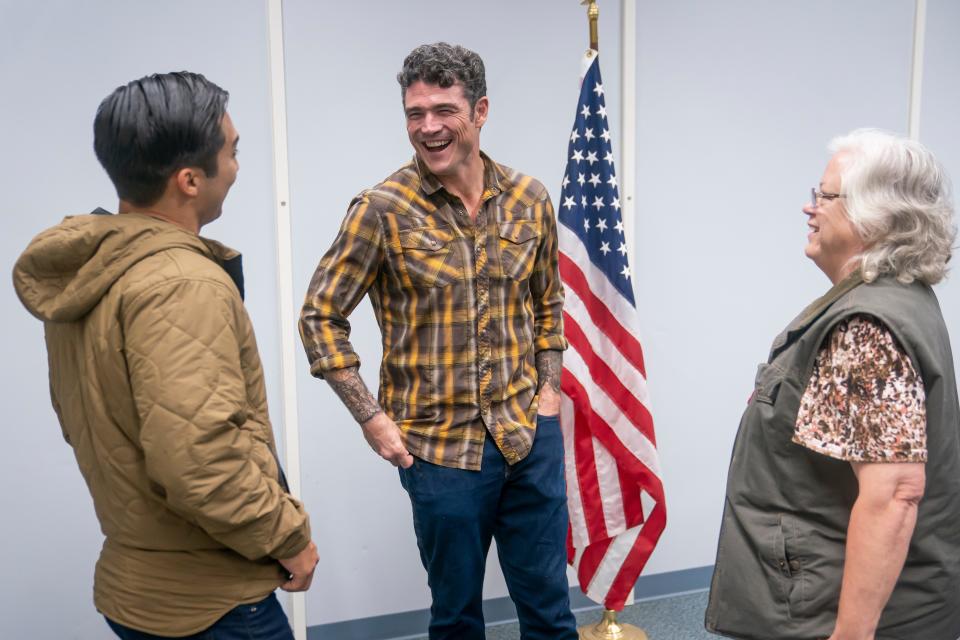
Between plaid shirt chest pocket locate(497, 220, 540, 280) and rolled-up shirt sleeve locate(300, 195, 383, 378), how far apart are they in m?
0.27

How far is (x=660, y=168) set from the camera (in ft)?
8.58

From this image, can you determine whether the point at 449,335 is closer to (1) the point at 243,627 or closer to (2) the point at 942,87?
(1) the point at 243,627

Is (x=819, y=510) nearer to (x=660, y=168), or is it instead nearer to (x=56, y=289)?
(x=56, y=289)

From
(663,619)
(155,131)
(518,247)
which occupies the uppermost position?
(155,131)

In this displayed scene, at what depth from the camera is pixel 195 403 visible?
3.42ft

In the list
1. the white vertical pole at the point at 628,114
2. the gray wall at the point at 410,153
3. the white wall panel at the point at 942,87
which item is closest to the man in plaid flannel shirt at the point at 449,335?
the gray wall at the point at 410,153

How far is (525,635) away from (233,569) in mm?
947

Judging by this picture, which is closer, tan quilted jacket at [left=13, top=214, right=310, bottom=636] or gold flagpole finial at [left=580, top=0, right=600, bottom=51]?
tan quilted jacket at [left=13, top=214, right=310, bottom=636]

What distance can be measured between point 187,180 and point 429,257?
598 millimetres

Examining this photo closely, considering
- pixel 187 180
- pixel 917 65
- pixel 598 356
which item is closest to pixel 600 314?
pixel 598 356

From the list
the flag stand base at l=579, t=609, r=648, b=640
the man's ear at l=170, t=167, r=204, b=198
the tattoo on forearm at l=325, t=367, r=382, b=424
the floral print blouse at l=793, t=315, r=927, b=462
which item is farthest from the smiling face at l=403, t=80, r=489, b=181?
the flag stand base at l=579, t=609, r=648, b=640

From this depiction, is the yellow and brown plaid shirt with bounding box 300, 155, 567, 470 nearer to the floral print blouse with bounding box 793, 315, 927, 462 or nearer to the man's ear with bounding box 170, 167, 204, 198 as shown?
the man's ear with bounding box 170, 167, 204, 198

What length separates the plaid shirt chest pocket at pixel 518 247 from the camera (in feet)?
5.69

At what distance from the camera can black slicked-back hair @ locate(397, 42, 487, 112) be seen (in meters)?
1.62
